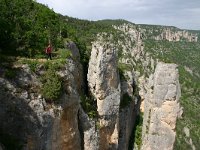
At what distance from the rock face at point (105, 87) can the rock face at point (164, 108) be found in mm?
7180

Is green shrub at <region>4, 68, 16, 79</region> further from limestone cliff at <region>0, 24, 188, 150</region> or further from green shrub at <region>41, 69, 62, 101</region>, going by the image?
green shrub at <region>41, 69, 62, 101</region>

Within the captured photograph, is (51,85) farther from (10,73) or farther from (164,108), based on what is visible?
(164,108)

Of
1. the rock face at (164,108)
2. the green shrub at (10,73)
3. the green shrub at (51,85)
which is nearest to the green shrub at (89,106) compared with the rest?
the green shrub at (51,85)

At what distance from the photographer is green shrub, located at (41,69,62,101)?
25531 mm

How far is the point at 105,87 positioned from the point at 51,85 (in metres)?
12.3

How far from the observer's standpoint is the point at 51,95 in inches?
1008

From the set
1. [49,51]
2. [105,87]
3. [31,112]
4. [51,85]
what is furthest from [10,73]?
[105,87]

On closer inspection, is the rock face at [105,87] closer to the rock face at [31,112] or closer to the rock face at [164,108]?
the rock face at [164,108]

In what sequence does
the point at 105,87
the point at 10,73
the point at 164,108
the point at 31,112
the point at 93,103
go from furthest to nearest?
the point at 164,108 < the point at 105,87 < the point at 93,103 < the point at 10,73 < the point at 31,112

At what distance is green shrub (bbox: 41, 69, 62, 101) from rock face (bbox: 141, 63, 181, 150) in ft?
63.0

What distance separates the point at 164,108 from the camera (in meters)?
44.1

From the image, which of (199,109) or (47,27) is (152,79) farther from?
(199,109)

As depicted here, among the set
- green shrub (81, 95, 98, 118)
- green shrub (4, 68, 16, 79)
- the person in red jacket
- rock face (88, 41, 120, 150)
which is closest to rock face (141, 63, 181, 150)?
rock face (88, 41, 120, 150)

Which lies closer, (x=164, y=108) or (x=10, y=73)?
(x=10, y=73)
